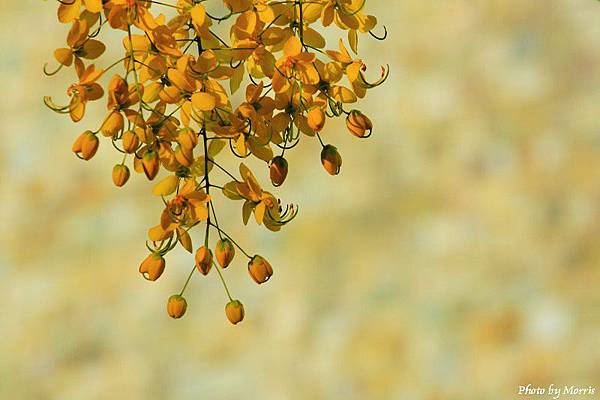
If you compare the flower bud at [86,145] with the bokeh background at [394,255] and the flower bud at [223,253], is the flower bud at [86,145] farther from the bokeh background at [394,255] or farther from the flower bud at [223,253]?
the bokeh background at [394,255]

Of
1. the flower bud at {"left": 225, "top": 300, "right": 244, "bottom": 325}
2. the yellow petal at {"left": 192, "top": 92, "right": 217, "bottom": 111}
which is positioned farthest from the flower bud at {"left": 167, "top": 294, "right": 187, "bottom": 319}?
the yellow petal at {"left": 192, "top": 92, "right": 217, "bottom": 111}

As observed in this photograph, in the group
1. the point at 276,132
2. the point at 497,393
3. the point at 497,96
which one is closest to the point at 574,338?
the point at 497,393

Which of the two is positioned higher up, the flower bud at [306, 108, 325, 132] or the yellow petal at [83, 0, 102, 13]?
the flower bud at [306, 108, 325, 132]

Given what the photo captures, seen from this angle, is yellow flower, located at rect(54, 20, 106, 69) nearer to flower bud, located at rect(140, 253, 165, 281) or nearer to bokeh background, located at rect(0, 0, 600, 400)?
flower bud, located at rect(140, 253, 165, 281)

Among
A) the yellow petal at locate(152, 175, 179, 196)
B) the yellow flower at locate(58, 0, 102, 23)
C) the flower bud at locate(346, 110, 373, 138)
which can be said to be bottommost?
the yellow petal at locate(152, 175, 179, 196)

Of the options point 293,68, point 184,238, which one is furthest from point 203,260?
point 293,68

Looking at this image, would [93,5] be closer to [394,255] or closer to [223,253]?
[223,253]

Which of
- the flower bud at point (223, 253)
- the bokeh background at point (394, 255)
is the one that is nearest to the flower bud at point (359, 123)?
the flower bud at point (223, 253)
